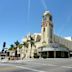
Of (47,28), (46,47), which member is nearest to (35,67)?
(46,47)

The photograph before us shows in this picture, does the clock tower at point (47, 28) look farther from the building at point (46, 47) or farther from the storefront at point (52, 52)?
the storefront at point (52, 52)

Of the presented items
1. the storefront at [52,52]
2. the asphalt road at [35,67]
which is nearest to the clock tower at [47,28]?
the storefront at [52,52]

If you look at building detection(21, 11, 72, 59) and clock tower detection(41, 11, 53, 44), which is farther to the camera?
clock tower detection(41, 11, 53, 44)

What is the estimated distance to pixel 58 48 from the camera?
86.9 meters

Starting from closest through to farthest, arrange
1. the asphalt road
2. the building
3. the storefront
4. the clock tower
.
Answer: the asphalt road, the storefront, the building, the clock tower

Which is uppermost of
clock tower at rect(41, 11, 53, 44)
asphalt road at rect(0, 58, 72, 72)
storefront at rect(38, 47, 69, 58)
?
clock tower at rect(41, 11, 53, 44)

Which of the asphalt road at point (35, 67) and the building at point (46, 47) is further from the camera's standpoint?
the building at point (46, 47)

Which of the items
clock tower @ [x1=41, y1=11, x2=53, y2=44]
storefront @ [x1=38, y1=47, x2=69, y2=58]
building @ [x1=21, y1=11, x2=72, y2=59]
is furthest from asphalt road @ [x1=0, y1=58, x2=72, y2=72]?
clock tower @ [x1=41, y1=11, x2=53, y2=44]

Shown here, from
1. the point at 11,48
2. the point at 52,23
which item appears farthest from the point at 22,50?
the point at 52,23

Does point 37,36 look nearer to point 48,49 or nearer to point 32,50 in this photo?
point 32,50

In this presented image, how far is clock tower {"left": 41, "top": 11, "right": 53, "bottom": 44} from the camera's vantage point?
→ 108919 mm

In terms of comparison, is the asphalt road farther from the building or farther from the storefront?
the building

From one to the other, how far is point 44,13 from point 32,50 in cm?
2438

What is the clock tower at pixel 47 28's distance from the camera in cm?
10892
